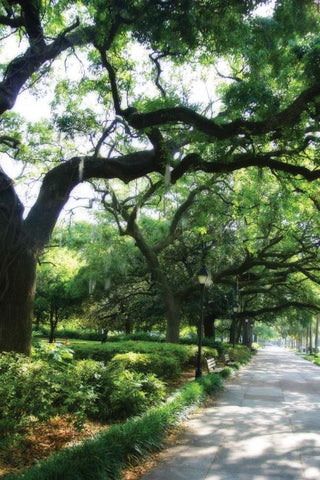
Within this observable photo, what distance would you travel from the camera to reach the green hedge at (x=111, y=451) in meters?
4.18

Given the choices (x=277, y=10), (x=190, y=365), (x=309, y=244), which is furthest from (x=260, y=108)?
(x=309, y=244)

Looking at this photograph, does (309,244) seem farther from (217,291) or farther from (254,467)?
(254,467)

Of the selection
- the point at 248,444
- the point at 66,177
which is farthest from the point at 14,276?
the point at 248,444

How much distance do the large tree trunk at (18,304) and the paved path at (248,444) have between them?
10.3ft

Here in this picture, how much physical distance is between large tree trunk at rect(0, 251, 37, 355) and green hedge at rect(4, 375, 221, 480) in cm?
241

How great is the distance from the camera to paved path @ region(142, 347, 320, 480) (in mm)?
5277

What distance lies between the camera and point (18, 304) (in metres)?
7.57

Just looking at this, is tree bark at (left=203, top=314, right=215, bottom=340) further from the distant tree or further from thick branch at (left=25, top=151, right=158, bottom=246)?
thick branch at (left=25, top=151, right=158, bottom=246)

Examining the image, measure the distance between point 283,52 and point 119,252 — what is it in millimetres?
13044

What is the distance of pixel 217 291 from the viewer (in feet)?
90.1

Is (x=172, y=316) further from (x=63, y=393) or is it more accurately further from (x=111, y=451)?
(x=111, y=451)

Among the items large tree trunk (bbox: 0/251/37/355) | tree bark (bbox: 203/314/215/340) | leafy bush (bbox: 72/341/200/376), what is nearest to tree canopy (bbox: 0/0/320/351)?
large tree trunk (bbox: 0/251/37/355)

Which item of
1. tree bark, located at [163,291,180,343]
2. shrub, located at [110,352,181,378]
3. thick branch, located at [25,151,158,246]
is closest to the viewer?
thick branch, located at [25,151,158,246]

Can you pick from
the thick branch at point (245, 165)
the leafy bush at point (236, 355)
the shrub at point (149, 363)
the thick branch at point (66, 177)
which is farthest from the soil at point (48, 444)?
the leafy bush at point (236, 355)
